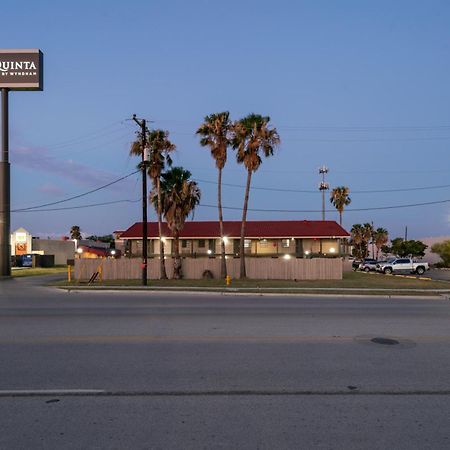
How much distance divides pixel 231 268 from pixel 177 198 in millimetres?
7100

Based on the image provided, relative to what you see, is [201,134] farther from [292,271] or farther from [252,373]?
[252,373]

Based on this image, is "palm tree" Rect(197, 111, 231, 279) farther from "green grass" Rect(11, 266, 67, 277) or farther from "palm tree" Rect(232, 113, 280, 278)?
"green grass" Rect(11, 266, 67, 277)

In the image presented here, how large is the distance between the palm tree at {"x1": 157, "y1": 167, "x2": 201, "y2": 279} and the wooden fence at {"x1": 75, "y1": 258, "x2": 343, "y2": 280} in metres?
2.24

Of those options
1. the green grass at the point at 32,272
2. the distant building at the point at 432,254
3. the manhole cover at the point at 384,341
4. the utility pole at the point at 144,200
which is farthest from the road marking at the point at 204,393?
the distant building at the point at 432,254

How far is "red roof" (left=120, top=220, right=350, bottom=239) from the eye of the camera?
149 ft

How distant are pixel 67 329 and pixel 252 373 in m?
5.79

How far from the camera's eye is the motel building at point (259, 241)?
45844mm

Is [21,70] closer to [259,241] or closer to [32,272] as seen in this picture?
[32,272]

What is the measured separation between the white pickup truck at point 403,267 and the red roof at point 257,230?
6372mm

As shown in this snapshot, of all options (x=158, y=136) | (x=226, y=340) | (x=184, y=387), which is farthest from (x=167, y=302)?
(x=158, y=136)

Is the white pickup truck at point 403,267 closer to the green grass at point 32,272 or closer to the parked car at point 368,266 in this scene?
the parked car at point 368,266

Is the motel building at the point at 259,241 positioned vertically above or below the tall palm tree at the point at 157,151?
below

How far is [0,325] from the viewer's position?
1147 centimetres

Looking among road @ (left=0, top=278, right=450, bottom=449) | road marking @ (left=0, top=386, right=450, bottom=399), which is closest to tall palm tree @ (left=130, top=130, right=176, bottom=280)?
road @ (left=0, top=278, right=450, bottom=449)
